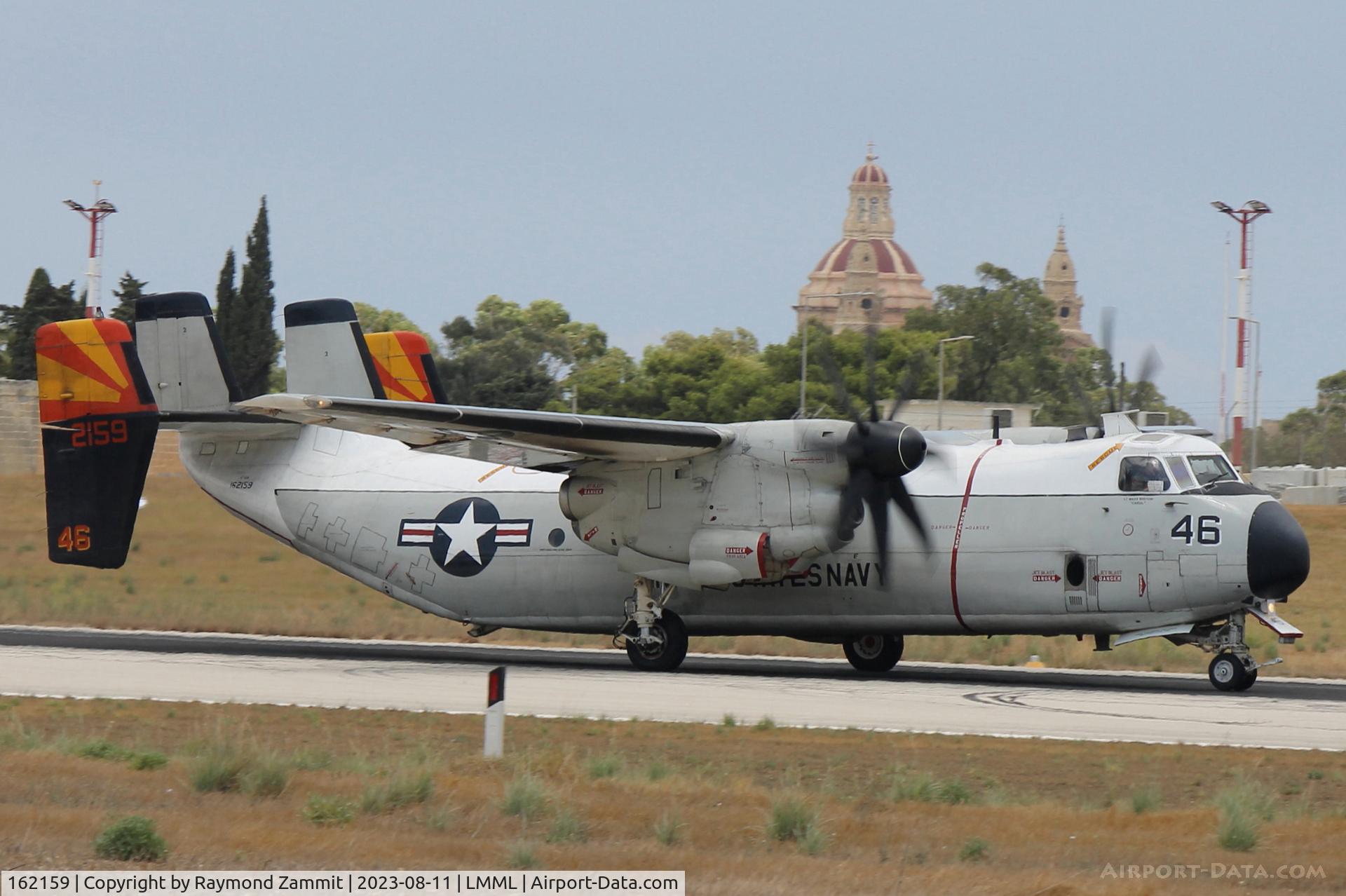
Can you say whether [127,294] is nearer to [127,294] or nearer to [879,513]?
[127,294]

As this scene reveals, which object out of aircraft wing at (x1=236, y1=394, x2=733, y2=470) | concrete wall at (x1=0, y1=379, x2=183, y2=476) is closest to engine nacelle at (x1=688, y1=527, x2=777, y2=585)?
aircraft wing at (x1=236, y1=394, x2=733, y2=470)

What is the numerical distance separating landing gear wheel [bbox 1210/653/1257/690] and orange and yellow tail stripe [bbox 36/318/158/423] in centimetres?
1638

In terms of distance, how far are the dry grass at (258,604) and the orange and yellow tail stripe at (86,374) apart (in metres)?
6.49

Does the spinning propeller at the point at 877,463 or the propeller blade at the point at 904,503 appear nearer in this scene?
the spinning propeller at the point at 877,463

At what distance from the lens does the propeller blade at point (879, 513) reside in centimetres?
2156

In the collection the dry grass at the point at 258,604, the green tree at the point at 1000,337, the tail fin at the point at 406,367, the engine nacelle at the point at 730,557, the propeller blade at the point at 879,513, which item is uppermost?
the green tree at the point at 1000,337

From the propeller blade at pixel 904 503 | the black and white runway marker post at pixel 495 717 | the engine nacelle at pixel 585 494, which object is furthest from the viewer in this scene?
the engine nacelle at pixel 585 494

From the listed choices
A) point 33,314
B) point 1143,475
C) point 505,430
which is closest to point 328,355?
point 505,430

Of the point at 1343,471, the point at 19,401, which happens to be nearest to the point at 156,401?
the point at 19,401

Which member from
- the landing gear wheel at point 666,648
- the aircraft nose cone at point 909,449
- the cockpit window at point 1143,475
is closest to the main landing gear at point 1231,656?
the cockpit window at point 1143,475

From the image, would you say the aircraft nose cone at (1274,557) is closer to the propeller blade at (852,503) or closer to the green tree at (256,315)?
the propeller blade at (852,503)

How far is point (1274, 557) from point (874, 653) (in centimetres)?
632

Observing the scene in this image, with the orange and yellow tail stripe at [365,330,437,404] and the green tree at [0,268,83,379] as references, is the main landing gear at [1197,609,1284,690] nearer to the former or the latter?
the orange and yellow tail stripe at [365,330,437,404]

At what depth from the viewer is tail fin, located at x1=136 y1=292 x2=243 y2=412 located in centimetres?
2622
